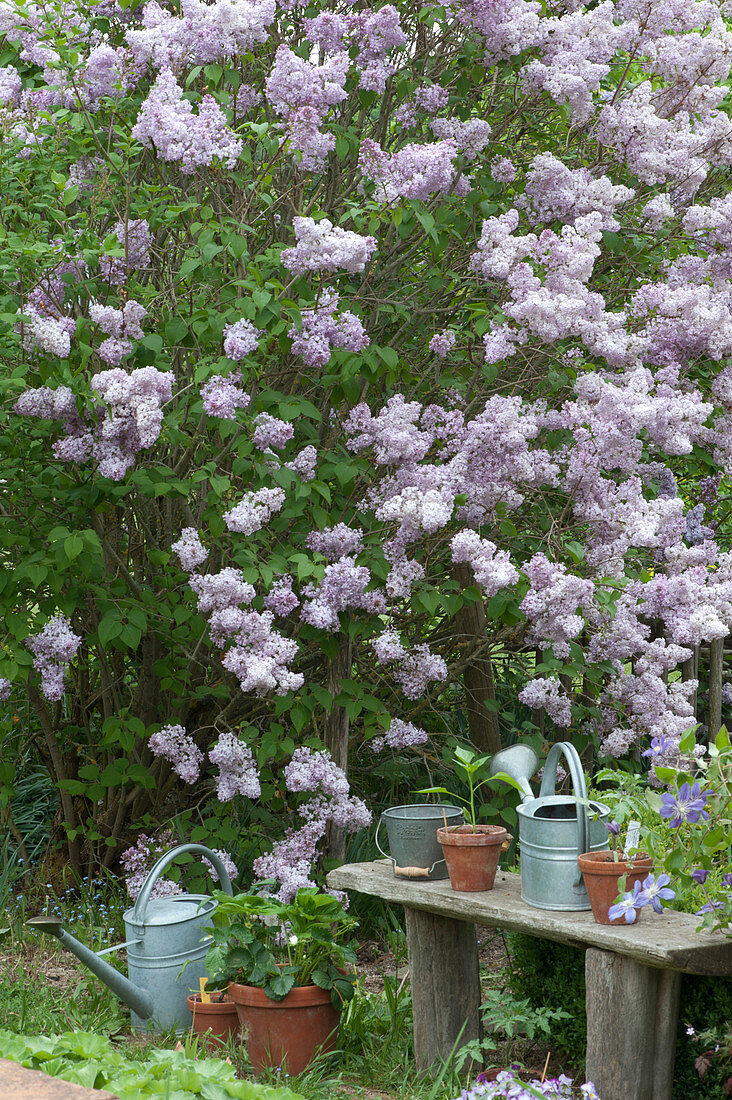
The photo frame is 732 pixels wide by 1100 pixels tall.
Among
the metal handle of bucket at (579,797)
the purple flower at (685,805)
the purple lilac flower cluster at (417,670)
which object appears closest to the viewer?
the purple flower at (685,805)

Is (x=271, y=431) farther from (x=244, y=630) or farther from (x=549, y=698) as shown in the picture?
(x=549, y=698)

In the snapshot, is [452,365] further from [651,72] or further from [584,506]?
[651,72]

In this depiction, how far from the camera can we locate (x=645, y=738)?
5262mm

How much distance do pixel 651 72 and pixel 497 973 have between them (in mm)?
3296

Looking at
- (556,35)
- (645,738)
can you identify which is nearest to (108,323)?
(556,35)

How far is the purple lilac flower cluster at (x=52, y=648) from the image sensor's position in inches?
154

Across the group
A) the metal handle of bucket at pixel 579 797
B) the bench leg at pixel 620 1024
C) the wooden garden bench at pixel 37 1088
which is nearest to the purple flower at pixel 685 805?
the metal handle of bucket at pixel 579 797

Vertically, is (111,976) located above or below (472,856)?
below

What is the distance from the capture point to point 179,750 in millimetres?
4238

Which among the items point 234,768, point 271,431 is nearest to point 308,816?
point 234,768

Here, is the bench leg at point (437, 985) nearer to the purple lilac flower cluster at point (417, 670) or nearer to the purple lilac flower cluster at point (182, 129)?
the purple lilac flower cluster at point (417, 670)

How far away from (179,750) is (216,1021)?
1.13 meters

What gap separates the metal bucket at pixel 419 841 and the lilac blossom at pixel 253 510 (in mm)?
966

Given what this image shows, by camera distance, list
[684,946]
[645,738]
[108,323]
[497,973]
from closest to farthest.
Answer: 1. [684,946]
2. [108,323]
3. [497,973]
4. [645,738]
